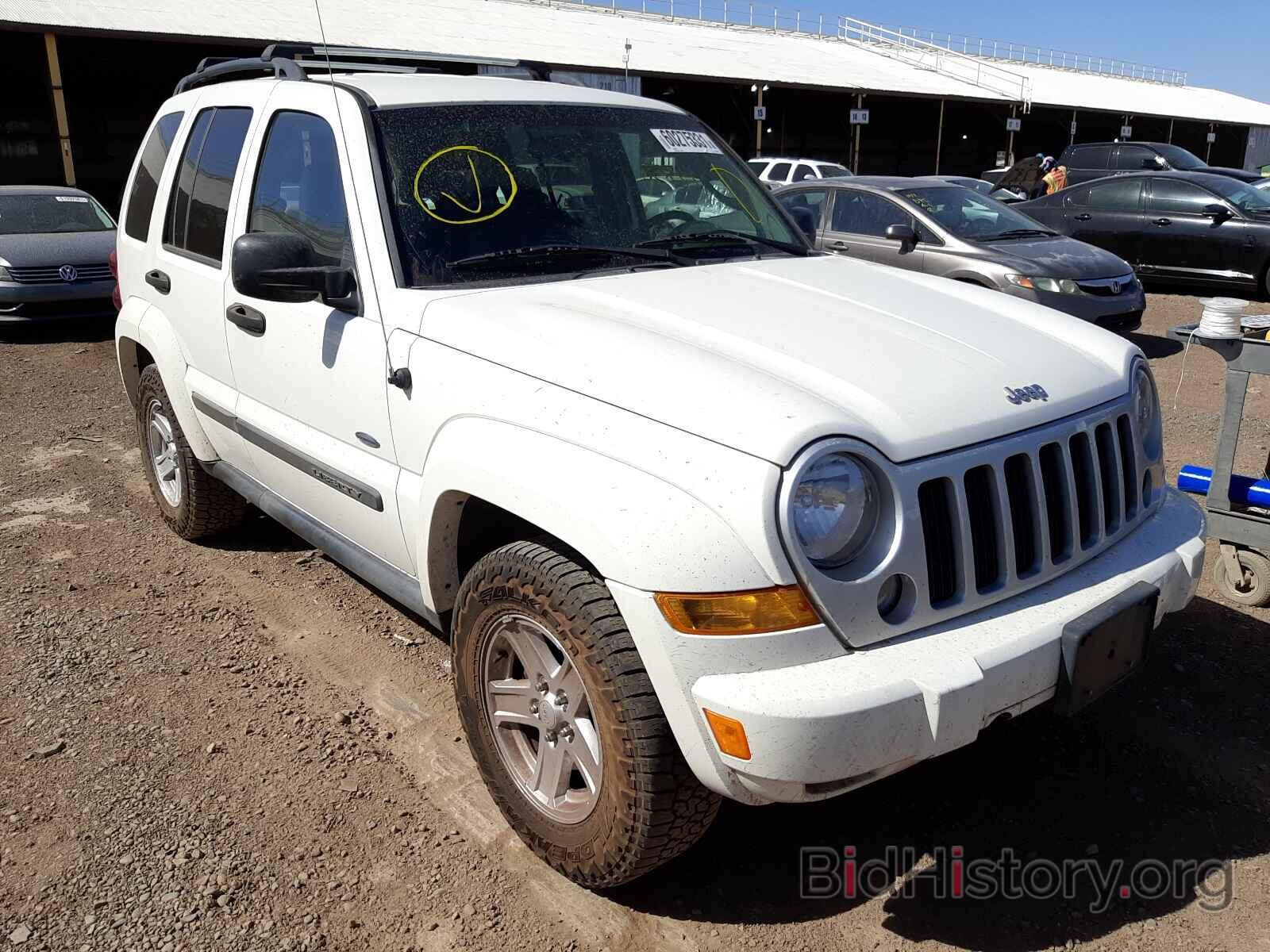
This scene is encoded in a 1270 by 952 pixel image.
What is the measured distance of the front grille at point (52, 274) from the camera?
10.7m

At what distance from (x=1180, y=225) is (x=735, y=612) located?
40.3 feet

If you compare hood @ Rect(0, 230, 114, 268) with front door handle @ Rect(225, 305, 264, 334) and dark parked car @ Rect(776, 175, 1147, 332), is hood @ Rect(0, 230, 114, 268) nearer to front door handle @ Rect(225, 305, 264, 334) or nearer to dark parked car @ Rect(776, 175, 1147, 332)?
dark parked car @ Rect(776, 175, 1147, 332)

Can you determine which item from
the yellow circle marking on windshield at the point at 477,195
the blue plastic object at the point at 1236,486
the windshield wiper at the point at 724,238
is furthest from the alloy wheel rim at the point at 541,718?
the blue plastic object at the point at 1236,486

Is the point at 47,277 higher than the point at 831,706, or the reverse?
the point at 831,706

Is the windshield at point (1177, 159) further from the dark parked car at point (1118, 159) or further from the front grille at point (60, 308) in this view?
the front grille at point (60, 308)

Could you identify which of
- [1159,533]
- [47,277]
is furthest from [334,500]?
[47,277]

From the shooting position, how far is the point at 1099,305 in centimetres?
905

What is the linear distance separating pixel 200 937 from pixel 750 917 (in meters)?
1.34

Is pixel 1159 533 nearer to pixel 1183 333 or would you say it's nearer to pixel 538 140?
pixel 1183 333

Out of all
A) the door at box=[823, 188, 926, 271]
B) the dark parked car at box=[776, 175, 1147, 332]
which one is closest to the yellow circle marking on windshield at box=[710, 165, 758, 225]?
the dark parked car at box=[776, 175, 1147, 332]

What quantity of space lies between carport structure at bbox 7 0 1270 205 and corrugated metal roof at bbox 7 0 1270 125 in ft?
0.30

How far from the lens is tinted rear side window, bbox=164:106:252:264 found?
12.9 ft

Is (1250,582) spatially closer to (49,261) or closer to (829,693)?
(829,693)

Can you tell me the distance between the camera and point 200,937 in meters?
2.55
